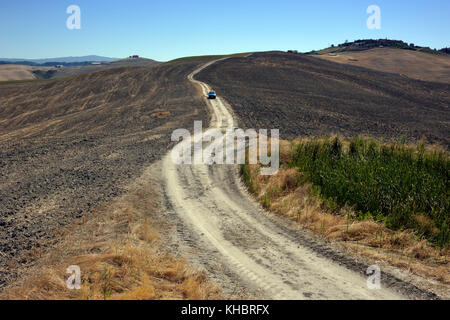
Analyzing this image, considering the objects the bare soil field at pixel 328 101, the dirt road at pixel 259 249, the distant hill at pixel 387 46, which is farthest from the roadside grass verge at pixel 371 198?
the distant hill at pixel 387 46

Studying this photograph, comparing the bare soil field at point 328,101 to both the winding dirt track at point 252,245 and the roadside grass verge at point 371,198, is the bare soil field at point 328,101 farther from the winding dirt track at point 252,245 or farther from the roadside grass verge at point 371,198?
the winding dirt track at point 252,245

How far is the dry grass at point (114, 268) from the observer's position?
7289 millimetres

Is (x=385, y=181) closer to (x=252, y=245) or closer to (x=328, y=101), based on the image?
(x=252, y=245)

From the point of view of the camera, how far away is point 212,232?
434 inches

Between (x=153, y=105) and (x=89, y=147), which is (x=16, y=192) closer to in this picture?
(x=89, y=147)

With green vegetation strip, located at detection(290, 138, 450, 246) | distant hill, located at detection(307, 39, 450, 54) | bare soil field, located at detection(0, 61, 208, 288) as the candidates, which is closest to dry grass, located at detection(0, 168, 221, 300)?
bare soil field, located at detection(0, 61, 208, 288)

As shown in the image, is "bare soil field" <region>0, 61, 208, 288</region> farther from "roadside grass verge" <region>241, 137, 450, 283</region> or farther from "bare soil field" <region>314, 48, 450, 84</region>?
"bare soil field" <region>314, 48, 450, 84</region>

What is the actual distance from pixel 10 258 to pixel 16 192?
20.5ft

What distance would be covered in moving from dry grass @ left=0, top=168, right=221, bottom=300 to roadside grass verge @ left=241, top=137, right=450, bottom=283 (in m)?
5.23

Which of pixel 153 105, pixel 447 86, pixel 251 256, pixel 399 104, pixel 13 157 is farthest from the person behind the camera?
pixel 447 86

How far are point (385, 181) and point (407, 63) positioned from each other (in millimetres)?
103995

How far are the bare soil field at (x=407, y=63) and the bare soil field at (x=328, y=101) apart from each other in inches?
783

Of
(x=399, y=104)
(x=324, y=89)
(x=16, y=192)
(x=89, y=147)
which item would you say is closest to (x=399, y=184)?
(x=16, y=192)

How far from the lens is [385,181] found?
44.2 ft
